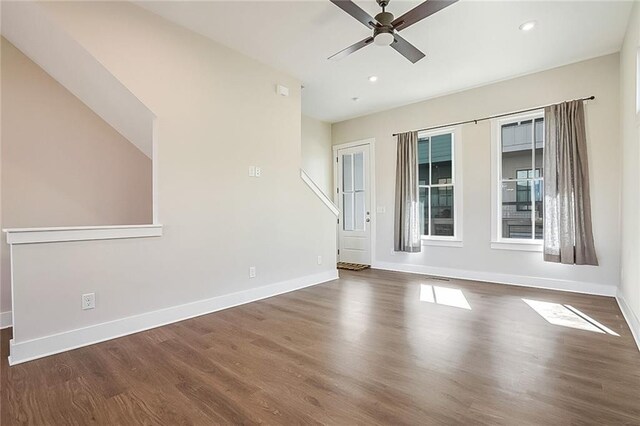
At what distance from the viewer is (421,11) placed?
2.52 metres

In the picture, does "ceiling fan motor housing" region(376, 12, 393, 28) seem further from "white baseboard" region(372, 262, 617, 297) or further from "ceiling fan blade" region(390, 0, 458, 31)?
"white baseboard" region(372, 262, 617, 297)

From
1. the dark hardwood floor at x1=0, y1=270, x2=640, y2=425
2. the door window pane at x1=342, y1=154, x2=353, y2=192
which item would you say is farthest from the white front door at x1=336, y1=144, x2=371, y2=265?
the dark hardwood floor at x1=0, y1=270, x2=640, y2=425

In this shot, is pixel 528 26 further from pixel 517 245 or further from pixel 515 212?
pixel 517 245

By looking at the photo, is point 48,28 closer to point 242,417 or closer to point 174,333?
point 174,333

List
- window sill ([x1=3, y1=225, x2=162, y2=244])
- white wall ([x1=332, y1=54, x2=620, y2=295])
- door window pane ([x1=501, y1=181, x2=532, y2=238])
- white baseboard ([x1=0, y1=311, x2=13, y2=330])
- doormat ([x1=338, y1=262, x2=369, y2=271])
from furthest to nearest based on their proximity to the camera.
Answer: doormat ([x1=338, y1=262, x2=369, y2=271]), door window pane ([x1=501, y1=181, x2=532, y2=238]), white wall ([x1=332, y1=54, x2=620, y2=295]), white baseboard ([x1=0, y1=311, x2=13, y2=330]), window sill ([x1=3, y1=225, x2=162, y2=244])

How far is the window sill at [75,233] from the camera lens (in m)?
2.29

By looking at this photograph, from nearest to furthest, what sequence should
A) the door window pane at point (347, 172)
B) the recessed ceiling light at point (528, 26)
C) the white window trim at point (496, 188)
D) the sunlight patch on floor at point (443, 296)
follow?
the recessed ceiling light at point (528, 26) < the sunlight patch on floor at point (443, 296) < the white window trim at point (496, 188) < the door window pane at point (347, 172)

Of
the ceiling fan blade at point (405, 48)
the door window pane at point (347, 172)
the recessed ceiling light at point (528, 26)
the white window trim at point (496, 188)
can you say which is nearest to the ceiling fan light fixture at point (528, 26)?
the recessed ceiling light at point (528, 26)

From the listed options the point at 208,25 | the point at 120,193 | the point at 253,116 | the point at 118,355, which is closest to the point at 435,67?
the point at 253,116

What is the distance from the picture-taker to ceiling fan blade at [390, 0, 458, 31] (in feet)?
7.82

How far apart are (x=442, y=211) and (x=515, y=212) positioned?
3.46ft

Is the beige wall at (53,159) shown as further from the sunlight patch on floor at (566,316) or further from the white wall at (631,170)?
the white wall at (631,170)

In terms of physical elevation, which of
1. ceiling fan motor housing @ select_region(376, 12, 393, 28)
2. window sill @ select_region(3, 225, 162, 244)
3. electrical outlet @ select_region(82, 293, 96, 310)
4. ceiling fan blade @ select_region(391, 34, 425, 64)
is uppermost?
ceiling fan motor housing @ select_region(376, 12, 393, 28)

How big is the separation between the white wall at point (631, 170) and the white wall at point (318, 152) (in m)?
4.50
